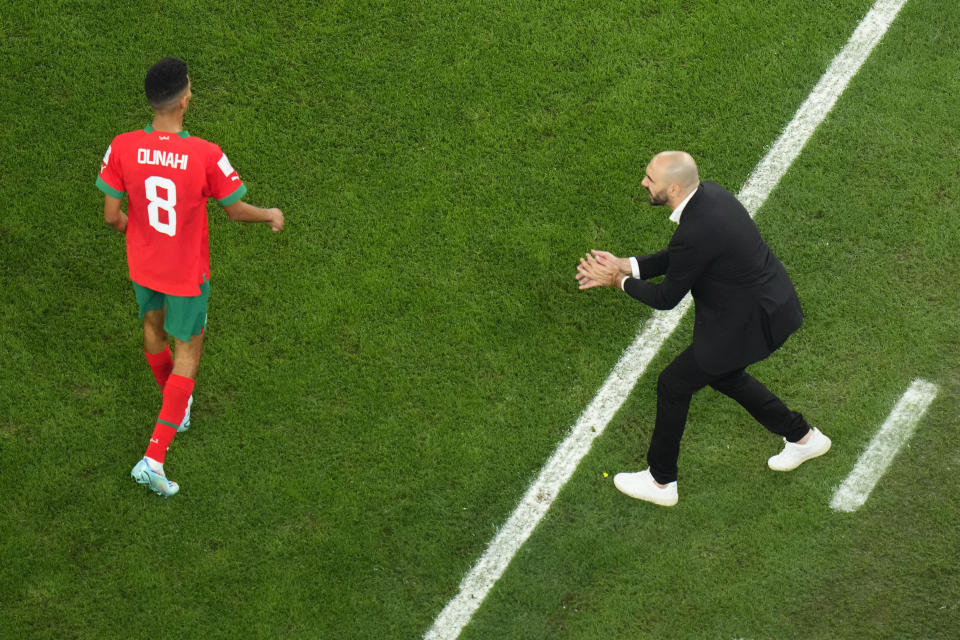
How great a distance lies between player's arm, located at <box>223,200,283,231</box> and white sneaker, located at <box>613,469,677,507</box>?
2459mm

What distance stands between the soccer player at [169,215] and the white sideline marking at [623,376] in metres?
1.87

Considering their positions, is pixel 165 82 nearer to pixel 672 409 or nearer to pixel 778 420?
pixel 672 409

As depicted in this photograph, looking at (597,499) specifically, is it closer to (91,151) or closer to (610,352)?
(610,352)

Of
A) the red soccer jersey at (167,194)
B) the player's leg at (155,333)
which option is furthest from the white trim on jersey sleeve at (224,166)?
the player's leg at (155,333)

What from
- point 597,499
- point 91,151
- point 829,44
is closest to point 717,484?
point 597,499

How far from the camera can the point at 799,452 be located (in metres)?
5.97

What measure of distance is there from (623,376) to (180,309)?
8.81 ft

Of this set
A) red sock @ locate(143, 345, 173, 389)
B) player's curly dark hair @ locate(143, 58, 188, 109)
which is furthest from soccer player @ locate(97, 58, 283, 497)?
red sock @ locate(143, 345, 173, 389)

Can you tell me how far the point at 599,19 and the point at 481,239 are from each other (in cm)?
194

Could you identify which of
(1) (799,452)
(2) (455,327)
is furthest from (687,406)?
(2) (455,327)

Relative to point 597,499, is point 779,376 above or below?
above

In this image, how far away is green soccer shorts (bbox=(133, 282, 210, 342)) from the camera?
216 inches

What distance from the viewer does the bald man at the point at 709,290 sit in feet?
16.2

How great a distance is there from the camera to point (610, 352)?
6391 mm
